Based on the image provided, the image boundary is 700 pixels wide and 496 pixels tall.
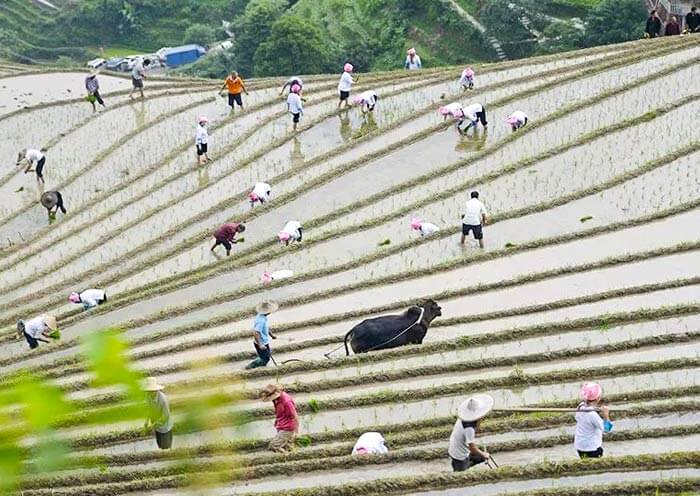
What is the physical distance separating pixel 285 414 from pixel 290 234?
17.3ft

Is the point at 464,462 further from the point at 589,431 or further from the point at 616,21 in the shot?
the point at 616,21

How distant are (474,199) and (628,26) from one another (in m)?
18.1

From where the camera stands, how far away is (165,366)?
997 centimetres

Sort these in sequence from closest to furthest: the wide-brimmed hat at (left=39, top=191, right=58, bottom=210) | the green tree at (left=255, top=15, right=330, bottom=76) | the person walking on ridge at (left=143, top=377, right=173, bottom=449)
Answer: the person walking on ridge at (left=143, top=377, right=173, bottom=449)
the wide-brimmed hat at (left=39, top=191, right=58, bottom=210)
the green tree at (left=255, top=15, right=330, bottom=76)

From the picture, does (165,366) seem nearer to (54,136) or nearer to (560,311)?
(560,311)

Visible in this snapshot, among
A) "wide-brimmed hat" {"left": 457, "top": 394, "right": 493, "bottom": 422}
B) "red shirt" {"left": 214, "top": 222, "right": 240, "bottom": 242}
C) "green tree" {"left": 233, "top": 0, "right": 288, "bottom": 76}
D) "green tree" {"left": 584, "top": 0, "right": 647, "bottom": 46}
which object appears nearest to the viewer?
"wide-brimmed hat" {"left": 457, "top": 394, "right": 493, "bottom": 422}

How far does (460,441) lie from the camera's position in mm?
6836

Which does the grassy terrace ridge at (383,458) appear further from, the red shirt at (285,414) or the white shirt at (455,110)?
the white shirt at (455,110)

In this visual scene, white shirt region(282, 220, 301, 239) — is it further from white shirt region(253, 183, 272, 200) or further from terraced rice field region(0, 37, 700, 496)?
white shirt region(253, 183, 272, 200)

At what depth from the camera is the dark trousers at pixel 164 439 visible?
7.93m

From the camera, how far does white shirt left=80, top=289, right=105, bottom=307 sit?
1188cm

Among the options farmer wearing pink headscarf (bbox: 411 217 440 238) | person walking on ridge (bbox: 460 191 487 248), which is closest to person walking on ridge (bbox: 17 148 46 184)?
farmer wearing pink headscarf (bbox: 411 217 440 238)

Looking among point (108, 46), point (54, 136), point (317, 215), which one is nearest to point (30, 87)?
point (54, 136)

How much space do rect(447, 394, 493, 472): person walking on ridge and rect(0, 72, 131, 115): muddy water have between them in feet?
53.0
